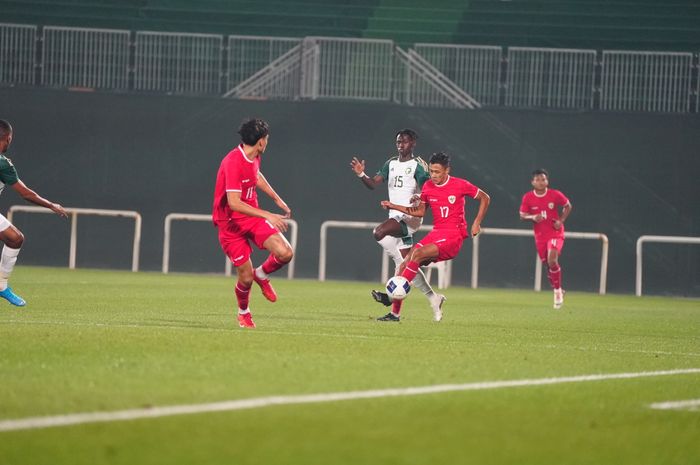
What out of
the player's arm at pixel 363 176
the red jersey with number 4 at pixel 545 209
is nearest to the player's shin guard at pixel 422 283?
the player's arm at pixel 363 176

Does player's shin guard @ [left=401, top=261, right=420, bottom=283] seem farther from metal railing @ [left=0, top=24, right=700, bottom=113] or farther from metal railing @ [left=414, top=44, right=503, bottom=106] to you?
metal railing @ [left=414, top=44, right=503, bottom=106]

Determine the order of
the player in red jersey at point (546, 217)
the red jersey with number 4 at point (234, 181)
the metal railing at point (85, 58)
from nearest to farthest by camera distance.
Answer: the red jersey with number 4 at point (234, 181), the player in red jersey at point (546, 217), the metal railing at point (85, 58)

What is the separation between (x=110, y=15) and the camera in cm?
2966

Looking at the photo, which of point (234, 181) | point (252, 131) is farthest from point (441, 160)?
point (234, 181)

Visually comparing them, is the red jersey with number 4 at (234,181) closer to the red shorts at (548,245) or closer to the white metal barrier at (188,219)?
the red shorts at (548,245)

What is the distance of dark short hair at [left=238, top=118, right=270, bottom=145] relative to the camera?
12.0m

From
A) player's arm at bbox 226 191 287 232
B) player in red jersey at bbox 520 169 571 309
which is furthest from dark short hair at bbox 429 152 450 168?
player in red jersey at bbox 520 169 571 309

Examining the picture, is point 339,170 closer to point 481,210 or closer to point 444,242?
point 481,210

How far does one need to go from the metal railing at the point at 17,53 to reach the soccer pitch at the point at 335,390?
1384cm

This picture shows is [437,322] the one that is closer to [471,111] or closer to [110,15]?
[471,111]

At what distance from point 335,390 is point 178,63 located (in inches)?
823

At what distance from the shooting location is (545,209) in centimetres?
2103

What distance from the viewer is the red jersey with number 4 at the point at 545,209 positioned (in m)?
20.8

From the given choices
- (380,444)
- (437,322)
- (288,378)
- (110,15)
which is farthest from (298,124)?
(380,444)
